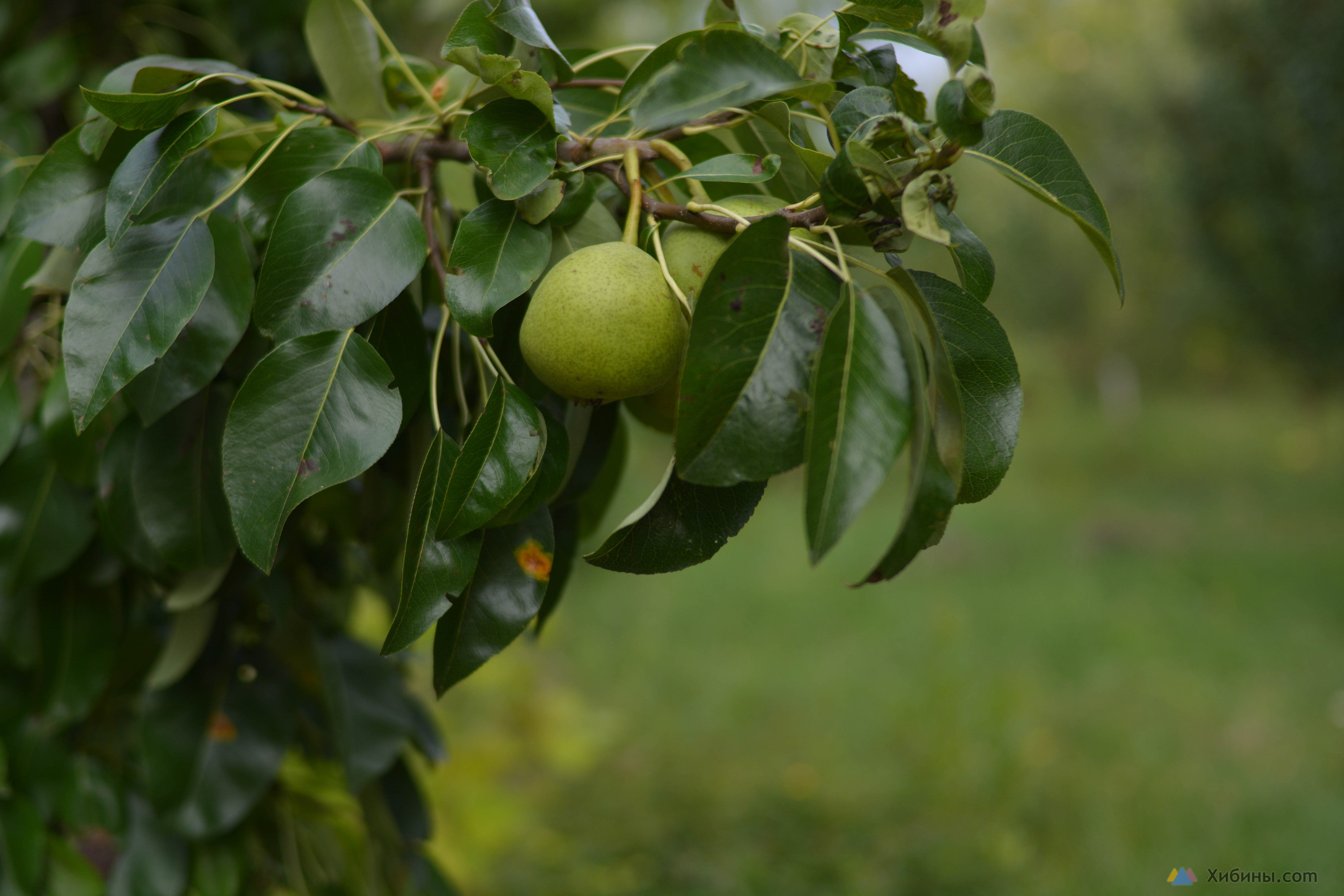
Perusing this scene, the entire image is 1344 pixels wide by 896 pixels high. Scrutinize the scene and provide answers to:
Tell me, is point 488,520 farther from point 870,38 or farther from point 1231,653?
point 1231,653

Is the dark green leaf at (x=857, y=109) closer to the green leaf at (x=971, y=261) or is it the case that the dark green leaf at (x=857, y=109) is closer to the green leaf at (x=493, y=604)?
the green leaf at (x=971, y=261)

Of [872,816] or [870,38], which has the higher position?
[870,38]

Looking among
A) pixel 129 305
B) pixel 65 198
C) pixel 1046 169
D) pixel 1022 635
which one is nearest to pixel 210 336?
pixel 129 305

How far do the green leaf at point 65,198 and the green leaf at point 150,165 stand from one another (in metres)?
0.09

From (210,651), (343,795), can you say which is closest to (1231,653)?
(343,795)

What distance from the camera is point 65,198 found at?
25.4 inches

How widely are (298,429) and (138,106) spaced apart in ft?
0.72

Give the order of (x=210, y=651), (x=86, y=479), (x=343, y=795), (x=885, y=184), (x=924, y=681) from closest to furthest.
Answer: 1. (x=885, y=184)
2. (x=86, y=479)
3. (x=210, y=651)
4. (x=343, y=795)
5. (x=924, y=681)

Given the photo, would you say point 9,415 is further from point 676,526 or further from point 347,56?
point 676,526

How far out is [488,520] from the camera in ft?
1.71

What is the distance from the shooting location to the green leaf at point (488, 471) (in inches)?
20.1

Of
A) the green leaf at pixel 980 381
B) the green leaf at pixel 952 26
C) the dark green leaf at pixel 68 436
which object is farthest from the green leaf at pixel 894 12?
the dark green leaf at pixel 68 436

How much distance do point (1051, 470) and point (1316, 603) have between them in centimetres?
378

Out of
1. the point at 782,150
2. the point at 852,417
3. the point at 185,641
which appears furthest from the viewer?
the point at 185,641
